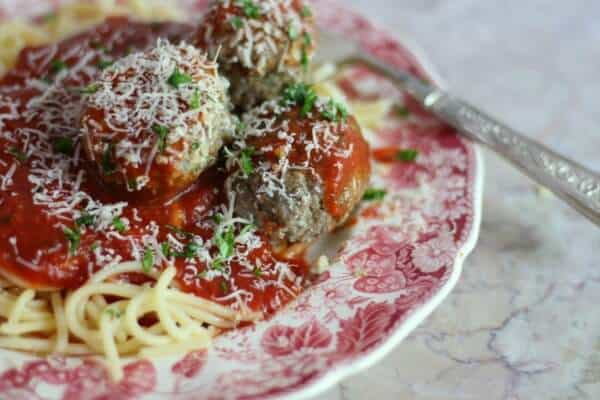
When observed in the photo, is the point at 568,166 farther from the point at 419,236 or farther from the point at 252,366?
the point at 252,366

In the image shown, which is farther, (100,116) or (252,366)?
(100,116)

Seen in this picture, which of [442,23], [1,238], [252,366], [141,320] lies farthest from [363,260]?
[442,23]

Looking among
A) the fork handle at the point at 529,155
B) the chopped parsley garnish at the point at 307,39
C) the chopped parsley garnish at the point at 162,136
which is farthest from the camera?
the chopped parsley garnish at the point at 307,39

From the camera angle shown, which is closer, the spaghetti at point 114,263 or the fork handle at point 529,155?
the spaghetti at point 114,263

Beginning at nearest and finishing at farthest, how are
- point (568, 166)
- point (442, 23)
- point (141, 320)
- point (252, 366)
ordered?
1. point (252, 366)
2. point (141, 320)
3. point (568, 166)
4. point (442, 23)

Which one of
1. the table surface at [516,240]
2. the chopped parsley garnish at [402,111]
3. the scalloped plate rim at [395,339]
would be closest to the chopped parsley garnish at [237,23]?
the chopped parsley garnish at [402,111]

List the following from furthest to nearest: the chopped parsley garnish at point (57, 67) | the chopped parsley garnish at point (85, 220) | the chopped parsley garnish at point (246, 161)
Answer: the chopped parsley garnish at point (57, 67) → the chopped parsley garnish at point (246, 161) → the chopped parsley garnish at point (85, 220)

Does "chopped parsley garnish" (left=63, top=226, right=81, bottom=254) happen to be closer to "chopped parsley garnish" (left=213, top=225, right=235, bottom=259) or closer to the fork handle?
"chopped parsley garnish" (left=213, top=225, right=235, bottom=259)

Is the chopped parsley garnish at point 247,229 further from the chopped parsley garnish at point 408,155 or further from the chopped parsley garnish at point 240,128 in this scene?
the chopped parsley garnish at point 408,155
